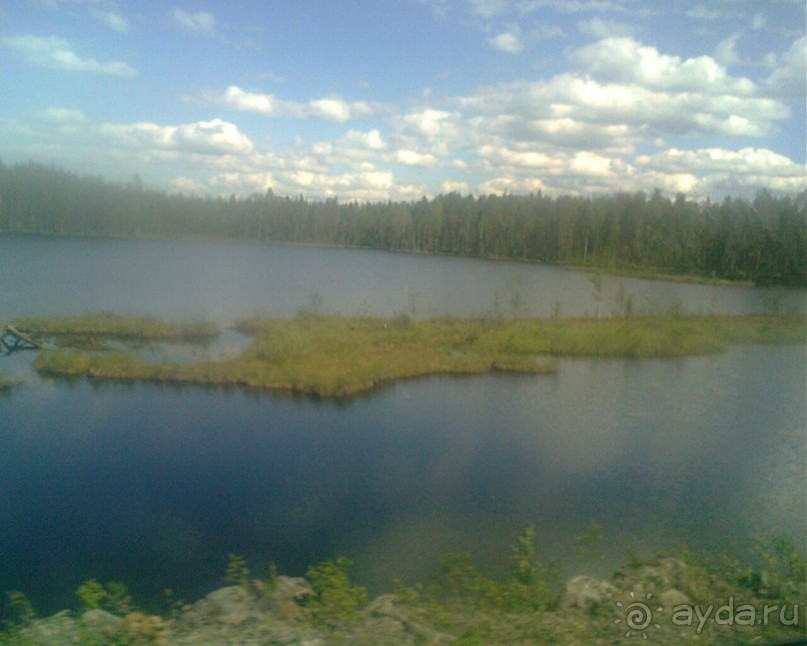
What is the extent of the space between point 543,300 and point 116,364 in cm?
2387

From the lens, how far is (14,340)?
18797mm

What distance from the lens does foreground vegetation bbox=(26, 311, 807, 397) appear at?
17047 mm

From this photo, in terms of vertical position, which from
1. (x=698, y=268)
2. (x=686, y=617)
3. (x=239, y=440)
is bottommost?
(x=239, y=440)

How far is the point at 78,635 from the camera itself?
3742mm

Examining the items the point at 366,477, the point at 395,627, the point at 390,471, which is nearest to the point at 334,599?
the point at 395,627

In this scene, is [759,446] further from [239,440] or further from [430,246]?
[430,246]

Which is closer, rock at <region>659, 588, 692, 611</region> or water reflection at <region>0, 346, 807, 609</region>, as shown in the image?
rock at <region>659, 588, 692, 611</region>

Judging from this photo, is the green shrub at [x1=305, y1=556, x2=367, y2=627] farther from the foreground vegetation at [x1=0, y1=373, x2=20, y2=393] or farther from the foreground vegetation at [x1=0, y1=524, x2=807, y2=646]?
the foreground vegetation at [x1=0, y1=373, x2=20, y2=393]

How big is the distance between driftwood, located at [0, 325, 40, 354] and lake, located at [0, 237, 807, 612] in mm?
655

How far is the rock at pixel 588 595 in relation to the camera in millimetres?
5211

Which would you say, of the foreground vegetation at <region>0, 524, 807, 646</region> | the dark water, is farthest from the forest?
the foreground vegetation at <region>0, 524, 807, 646</region>

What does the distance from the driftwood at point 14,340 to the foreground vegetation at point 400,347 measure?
1.21m

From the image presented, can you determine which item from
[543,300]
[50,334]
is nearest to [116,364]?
[50,334]

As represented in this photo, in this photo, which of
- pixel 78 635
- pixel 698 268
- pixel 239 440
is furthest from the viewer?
pixel 698 268
